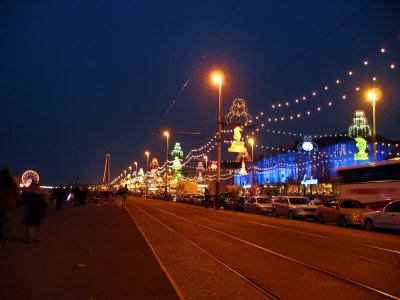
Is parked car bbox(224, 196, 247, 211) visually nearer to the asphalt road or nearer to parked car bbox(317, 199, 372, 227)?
parked car bbox(317, 199, 372, 227)

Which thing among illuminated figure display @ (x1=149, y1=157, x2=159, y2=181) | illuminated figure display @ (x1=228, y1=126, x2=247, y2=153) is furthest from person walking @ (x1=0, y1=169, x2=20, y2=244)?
illuminated figure display @ (x1=149, y1=157, x2=159, y2=181)

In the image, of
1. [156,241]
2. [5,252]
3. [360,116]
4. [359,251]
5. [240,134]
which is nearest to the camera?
[5,252]

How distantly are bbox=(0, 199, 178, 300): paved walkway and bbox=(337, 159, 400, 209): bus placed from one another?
16789mm

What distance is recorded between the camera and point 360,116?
7294 centimetres

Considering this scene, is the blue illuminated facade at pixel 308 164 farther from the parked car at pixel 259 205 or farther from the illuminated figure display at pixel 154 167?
the parked car at pixel 259 205

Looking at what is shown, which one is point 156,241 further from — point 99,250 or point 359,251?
point 359,251

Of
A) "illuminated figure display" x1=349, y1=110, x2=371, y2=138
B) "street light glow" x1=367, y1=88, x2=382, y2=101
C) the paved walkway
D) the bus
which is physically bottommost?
the paved walkway

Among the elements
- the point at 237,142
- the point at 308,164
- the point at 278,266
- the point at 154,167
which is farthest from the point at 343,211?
the point at 154,167

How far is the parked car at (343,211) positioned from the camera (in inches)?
988

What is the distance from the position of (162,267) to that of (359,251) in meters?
6.63

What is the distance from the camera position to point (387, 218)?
70.4ft

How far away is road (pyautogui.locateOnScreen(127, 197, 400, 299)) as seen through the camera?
848cm

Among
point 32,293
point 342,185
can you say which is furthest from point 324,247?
point 342,185

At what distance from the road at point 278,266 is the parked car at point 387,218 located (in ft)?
9.55
